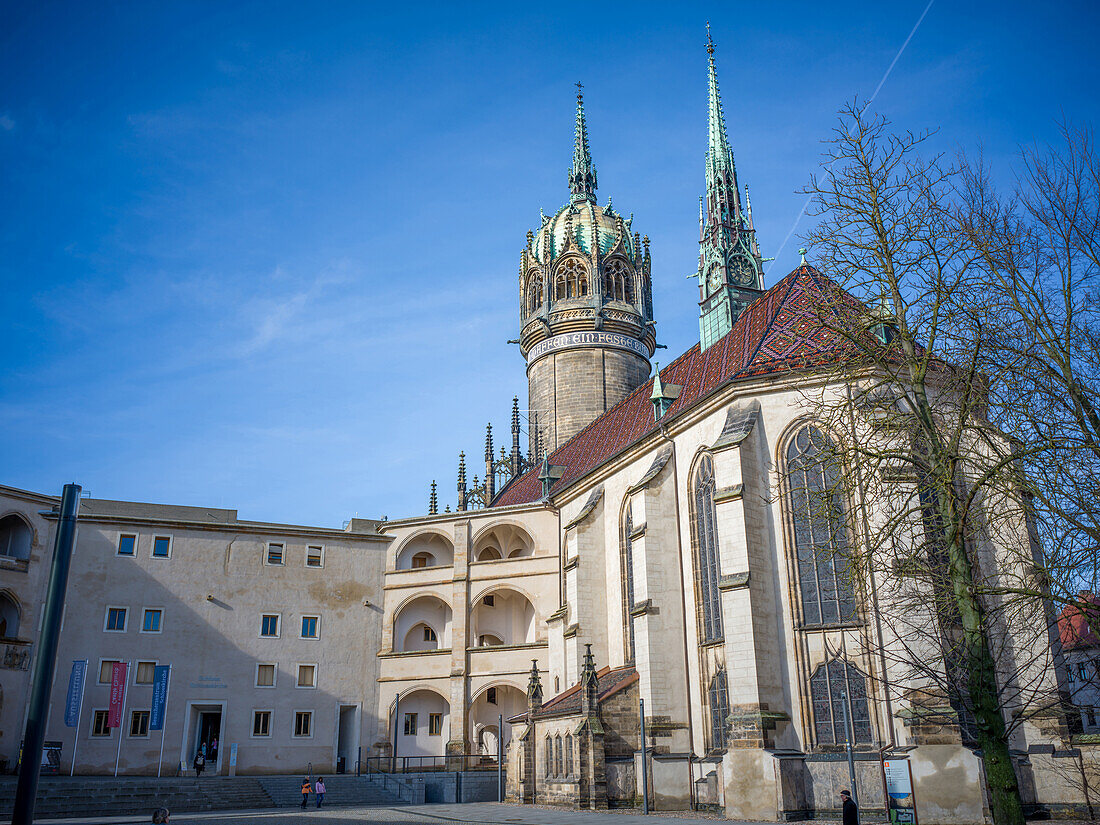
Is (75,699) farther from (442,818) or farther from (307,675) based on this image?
(442,818)

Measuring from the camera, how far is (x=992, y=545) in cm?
2272

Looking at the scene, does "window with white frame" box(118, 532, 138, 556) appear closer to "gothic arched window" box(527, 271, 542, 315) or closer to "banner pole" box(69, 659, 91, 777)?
"banner pole" box(69, 659, 91, 777)

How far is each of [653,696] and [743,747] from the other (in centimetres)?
457

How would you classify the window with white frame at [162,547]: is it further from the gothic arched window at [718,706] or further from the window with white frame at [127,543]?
the gothic arched window at [718,706]

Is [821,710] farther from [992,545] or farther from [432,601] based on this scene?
[432,601]

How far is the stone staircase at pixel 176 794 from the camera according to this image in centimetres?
2772

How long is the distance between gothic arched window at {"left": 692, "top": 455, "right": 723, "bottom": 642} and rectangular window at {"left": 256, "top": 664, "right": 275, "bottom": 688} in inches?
806

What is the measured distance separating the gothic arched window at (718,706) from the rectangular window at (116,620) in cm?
2437

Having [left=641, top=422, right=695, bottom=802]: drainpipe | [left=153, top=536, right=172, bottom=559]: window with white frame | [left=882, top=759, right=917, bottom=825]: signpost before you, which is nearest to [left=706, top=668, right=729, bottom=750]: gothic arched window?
[left=641, top=422, right=695, bottom=802]: drainpipe

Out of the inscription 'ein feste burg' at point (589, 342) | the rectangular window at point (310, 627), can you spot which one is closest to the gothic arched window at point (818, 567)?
the rectangular window at point (310, 627)

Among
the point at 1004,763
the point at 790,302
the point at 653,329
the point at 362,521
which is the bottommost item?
the point at 1004,763

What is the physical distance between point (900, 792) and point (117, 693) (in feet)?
92.5

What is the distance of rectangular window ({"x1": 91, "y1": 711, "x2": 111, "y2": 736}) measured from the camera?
34.6 m

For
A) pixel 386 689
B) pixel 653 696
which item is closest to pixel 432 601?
pixel 386 689
